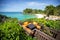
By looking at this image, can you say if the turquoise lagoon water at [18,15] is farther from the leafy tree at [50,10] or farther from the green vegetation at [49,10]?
the leafy tree at [50,10]

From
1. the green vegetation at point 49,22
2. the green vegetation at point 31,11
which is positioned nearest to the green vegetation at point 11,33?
the green vegetation at point 31,11

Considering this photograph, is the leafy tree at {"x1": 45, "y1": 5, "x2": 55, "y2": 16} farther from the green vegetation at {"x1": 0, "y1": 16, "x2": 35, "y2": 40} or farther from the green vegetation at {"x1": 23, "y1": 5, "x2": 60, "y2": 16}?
the green vegetation at {"x1": 0, "y1": 16, "x2": 35, "y2": 40}

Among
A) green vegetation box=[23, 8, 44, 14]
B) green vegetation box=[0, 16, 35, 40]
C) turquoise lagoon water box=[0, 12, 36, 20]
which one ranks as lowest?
green vegetation box=[0, 16, 35, 40]

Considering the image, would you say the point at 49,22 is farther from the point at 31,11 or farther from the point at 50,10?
the point at 31,11

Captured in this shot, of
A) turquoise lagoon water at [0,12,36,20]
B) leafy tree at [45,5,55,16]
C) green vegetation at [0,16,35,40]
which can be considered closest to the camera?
green vegetation at [0,16,35,40]

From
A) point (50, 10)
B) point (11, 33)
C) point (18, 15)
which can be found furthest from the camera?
point (50, 10)

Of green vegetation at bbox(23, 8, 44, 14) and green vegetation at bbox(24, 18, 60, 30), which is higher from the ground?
green vegetation at bbox(23, 8, 44, 14)

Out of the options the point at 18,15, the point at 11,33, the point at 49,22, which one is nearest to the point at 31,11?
the point at 18,15

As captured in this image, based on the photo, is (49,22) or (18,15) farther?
(49,22)

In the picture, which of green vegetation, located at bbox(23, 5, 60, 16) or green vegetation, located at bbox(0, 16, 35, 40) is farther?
green vegetation, located at bbox(23, 5, 60, 16)

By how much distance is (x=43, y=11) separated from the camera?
2768mm

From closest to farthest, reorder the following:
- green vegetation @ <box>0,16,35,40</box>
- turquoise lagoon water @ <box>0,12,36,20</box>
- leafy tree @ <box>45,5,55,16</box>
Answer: green vegetation @ <box>0,16,35,40</box>, turquoise lagoon water @ <box>0,12,36,20</box>, leafy tree @ <box>45,5,55,16</box>

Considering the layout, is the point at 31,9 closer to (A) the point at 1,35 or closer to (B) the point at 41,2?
(B) the point at 41,2

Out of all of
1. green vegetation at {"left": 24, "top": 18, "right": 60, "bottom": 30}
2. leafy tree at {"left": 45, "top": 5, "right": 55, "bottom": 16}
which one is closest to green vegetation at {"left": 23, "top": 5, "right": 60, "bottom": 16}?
leafy tree at {"left": 45, "top": 5, "right": 55, "bottom": 16}
